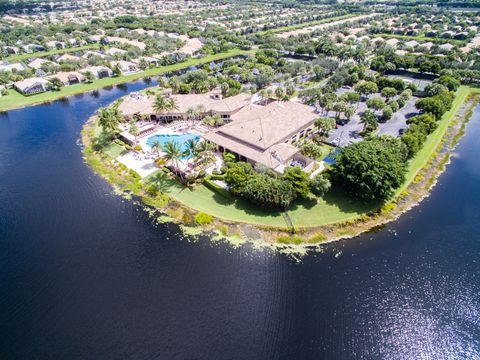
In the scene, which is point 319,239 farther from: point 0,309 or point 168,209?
point 0,309

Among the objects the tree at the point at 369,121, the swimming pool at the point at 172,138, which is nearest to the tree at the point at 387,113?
the tree at the point at 369,121

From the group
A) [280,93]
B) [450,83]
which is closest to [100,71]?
[280,93]

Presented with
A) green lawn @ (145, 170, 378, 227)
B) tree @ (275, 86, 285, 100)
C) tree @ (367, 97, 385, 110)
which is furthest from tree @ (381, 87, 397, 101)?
green lawn @ (145, 170, 378, 227)

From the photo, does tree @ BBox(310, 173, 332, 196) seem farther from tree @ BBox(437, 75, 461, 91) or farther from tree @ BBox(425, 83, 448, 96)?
tree @ BBox(437, 75, 461, 91)

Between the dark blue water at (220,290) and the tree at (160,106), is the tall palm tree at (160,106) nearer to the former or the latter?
the tree at (160,106)

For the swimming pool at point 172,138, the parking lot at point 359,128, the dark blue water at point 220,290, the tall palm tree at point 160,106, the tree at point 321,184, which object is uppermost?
the tall palm tree at point 160,106

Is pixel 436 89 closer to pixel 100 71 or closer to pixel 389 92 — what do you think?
pixel 389 92
